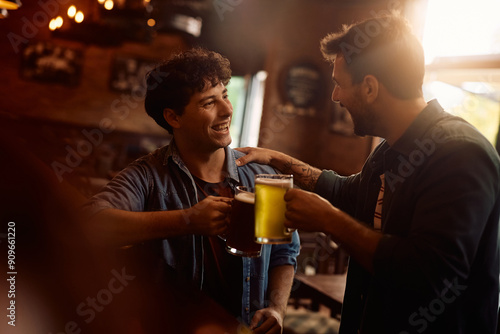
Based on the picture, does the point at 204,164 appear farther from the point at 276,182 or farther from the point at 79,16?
the point at 79,16

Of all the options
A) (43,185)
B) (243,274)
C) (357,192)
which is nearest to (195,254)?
(243,274)

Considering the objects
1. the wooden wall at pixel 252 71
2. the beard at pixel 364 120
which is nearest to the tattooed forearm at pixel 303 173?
the beard at pixel 364 120

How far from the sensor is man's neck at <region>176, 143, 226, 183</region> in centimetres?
193

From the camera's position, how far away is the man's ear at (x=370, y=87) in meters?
→ 1.54

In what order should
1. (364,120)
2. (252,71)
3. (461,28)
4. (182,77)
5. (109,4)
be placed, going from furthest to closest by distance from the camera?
(252,71) < (461,28) < (109,4) < (182,77) < (364,120)

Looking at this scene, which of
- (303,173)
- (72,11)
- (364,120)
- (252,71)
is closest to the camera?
(364,120)

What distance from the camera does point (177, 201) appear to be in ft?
6.00

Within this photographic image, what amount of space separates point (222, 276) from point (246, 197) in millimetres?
475

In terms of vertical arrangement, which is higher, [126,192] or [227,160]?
[227,160]

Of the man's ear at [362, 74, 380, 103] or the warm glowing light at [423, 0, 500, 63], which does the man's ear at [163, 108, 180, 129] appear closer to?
the man's ear at [362, 74, 380, 103]

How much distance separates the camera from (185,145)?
1962 mm

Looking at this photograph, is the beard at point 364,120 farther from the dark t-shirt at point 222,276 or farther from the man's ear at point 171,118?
the man's ear at point 171,118

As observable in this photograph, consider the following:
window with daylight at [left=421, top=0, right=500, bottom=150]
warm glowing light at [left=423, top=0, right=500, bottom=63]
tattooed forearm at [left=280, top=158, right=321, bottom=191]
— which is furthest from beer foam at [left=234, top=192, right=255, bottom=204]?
warm glowing light at [left=423, top=0, right=500, bottom=63]

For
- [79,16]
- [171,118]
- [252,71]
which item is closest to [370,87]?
[171,118]
